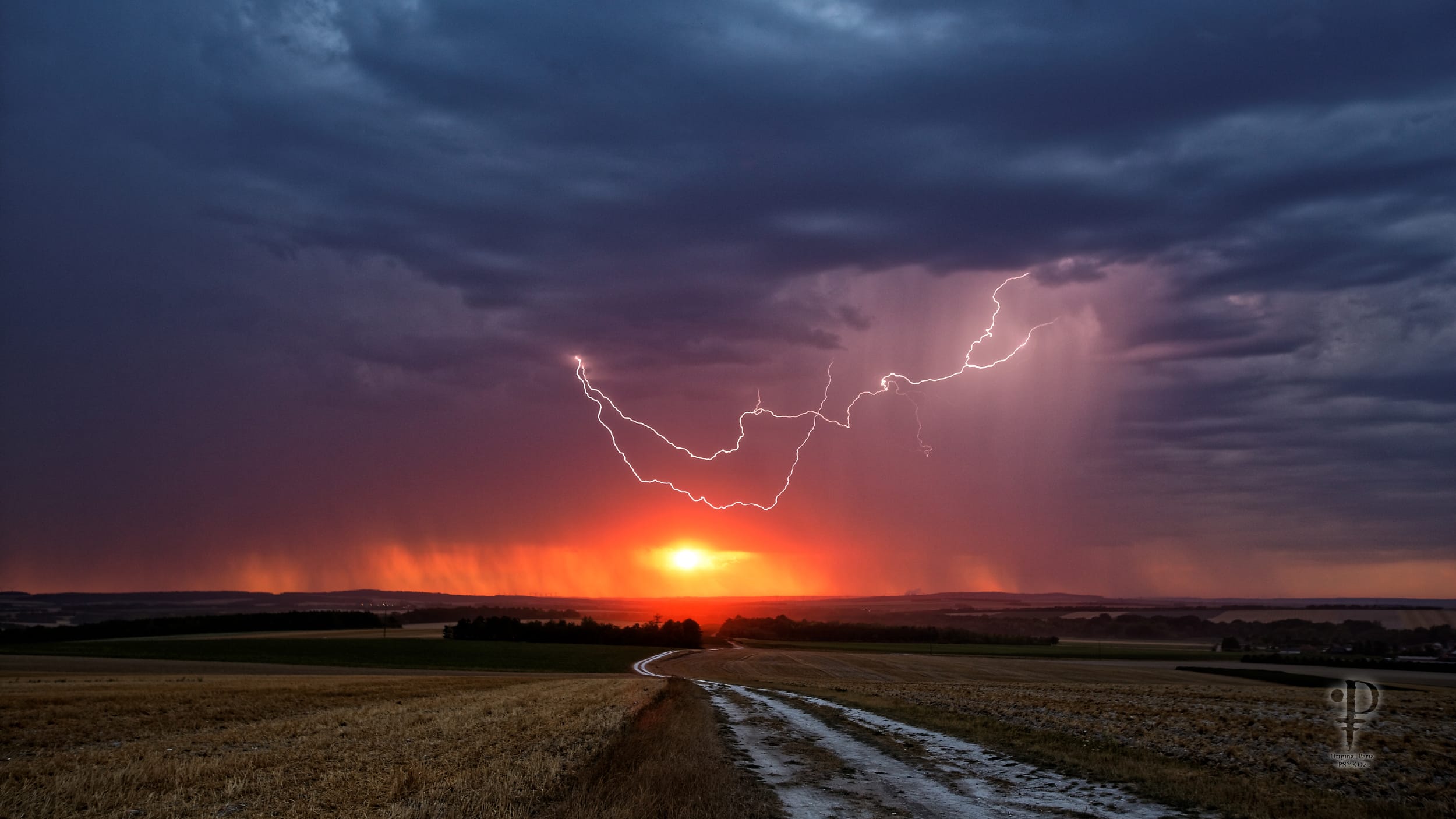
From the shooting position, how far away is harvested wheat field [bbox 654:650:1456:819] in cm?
1480

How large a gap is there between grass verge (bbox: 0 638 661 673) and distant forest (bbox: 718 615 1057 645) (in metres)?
60.1

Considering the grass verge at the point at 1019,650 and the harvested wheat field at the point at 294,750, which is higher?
the harvested wheat field at the point at 294,750

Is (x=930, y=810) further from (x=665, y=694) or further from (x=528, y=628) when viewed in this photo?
(x=528, y=628)

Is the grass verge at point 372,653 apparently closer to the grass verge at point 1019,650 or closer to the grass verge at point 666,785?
the grass verge at point 1019,650

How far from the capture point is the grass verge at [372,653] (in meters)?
91.3

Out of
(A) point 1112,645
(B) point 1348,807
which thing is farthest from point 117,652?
(A) point 1112,645

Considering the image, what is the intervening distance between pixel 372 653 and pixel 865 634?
350 ft

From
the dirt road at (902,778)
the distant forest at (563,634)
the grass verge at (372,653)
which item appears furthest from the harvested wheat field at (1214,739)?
the distant forest at (563,634)

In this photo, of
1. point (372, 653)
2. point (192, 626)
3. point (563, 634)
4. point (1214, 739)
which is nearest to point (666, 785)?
point (1214, 739)

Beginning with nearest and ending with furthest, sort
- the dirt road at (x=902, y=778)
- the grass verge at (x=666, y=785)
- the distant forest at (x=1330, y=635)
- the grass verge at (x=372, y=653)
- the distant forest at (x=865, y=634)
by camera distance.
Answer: the grass verge at (x=666, y=785), the dirt road at (x=902, y=778), the grass verge at (x=372, y=653), the distant forest at (x=1330, y=635), the distant forest at (x=865, y=634)

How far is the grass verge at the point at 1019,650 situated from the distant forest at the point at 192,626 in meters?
83.5

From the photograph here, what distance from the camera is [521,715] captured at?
2611cm

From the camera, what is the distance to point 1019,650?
135 metres

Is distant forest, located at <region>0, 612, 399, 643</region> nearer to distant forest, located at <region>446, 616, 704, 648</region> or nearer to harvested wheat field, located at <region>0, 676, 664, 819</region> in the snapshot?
distant forest, located at <region>446, 616, 704, 648</region>
